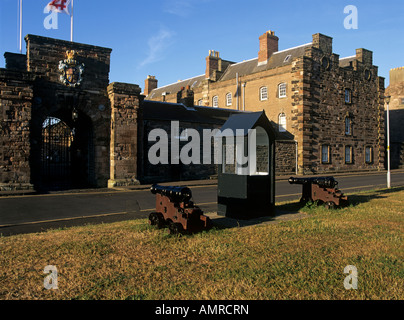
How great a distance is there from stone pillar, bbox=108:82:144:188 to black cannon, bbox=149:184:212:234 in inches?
491

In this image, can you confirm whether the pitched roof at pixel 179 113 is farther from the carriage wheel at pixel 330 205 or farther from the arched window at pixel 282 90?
the carriage wheel at pixel 330 205

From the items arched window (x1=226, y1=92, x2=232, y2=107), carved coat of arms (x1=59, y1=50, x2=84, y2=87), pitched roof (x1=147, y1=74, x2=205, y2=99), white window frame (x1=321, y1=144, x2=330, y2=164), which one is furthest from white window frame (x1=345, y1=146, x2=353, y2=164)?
carved coat of arms (x1=59, y1=50, x2=84, y2=87)

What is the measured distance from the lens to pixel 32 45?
17047 millimetres

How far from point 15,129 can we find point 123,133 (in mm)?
5659

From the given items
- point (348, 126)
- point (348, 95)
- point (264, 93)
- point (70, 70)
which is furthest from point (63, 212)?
point (348, 95)

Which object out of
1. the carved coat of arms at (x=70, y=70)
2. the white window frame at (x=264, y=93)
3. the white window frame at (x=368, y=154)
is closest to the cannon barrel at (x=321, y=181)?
the carved coat of arms at (x=70, y=70)

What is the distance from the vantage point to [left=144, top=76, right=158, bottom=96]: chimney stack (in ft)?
185

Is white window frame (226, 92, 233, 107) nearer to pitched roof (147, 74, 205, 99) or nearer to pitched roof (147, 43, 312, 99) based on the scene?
pitched roof (147, 43, 312, 99)

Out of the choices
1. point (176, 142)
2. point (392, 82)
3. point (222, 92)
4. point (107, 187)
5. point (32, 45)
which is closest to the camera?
point (32, 45)

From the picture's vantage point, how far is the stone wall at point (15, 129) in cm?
A: 1575
